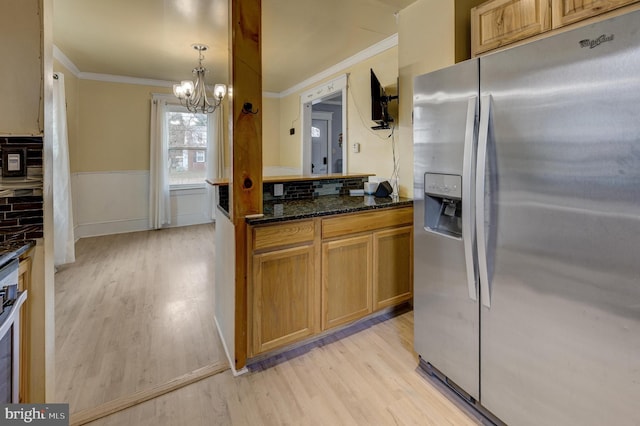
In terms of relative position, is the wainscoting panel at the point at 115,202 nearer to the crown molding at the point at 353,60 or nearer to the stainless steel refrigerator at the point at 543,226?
the crown molding at the point at 353,60

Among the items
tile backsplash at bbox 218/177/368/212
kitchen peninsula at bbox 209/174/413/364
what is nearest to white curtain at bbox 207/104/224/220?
tile backsplash at bbox 218/177/368/212

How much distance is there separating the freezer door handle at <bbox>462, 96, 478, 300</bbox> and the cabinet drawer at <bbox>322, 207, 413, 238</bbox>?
33.0 inches

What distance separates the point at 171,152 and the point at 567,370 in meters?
5.94

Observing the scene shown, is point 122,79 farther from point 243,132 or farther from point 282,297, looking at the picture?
point 282,297

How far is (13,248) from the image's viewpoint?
3.94 feet

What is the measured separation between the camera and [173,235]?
5.15 m

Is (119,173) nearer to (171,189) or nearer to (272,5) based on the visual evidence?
(171,189)

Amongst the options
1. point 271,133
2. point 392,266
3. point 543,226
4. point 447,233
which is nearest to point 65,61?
point 271,133

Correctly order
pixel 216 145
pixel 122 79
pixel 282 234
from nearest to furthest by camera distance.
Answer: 1. pixel 282 234
2. pixel 122 79
3. pixel 216 145

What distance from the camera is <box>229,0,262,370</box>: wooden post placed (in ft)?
5.70

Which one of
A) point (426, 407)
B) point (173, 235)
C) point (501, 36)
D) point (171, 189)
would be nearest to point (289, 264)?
point (426, 407)

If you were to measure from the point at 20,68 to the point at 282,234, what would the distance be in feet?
4.47

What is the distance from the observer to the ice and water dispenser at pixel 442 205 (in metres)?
1.58

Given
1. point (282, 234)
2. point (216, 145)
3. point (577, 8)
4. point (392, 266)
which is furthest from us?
point (216, 145)
